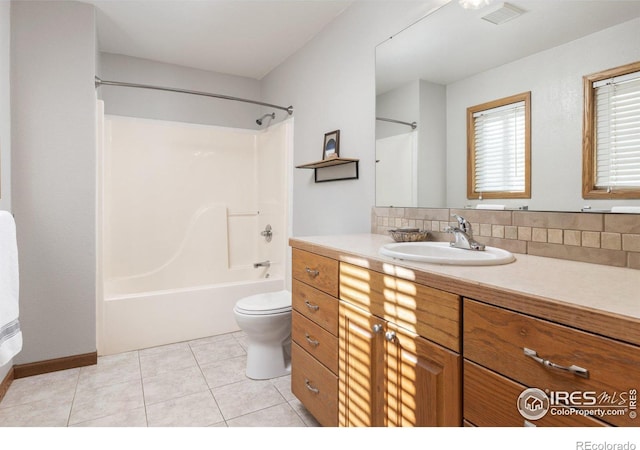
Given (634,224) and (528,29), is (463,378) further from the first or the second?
(528,29)

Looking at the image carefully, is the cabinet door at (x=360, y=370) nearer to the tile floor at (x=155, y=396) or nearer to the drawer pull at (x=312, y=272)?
the drawer pull at (x=312, y=272)

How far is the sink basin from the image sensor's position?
111cm

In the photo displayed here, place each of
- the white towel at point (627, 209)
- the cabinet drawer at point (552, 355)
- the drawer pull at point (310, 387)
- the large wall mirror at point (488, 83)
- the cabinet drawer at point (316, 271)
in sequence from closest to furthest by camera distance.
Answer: the cabinet drawer at point (552, 355) < the white towel at point (627, 209) < the large wall mirror at point (488, 83) < the cabinet drawer at point (316, 271) < the drawer pull at point (310, 387)

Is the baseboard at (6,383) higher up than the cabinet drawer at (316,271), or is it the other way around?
the cabinet drawer at (316,271)

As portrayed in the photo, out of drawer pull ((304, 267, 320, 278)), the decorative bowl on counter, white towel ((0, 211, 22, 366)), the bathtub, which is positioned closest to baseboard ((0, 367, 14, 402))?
the bathtub

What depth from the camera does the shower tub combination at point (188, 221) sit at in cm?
288

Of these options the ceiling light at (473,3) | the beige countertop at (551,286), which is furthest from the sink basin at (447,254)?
the ceiling light at (473,3)

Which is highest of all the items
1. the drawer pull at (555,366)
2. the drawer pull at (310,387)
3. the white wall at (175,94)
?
the white wall at (175,94)

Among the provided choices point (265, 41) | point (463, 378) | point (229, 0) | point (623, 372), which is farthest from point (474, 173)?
point (265, 41)

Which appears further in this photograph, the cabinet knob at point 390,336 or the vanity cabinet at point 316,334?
the vanity cabinet at point 316,334

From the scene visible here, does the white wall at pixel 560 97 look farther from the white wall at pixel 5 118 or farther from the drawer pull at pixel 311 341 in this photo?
the white wall at pixel 5 118

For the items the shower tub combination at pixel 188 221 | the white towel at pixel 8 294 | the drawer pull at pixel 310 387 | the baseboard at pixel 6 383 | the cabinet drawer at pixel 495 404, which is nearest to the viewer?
the cabinet drawer at pixel 495 404

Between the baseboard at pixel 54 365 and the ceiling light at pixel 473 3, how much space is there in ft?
9.96

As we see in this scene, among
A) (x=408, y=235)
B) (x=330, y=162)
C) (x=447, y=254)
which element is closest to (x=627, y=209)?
(x=447, y=254)
